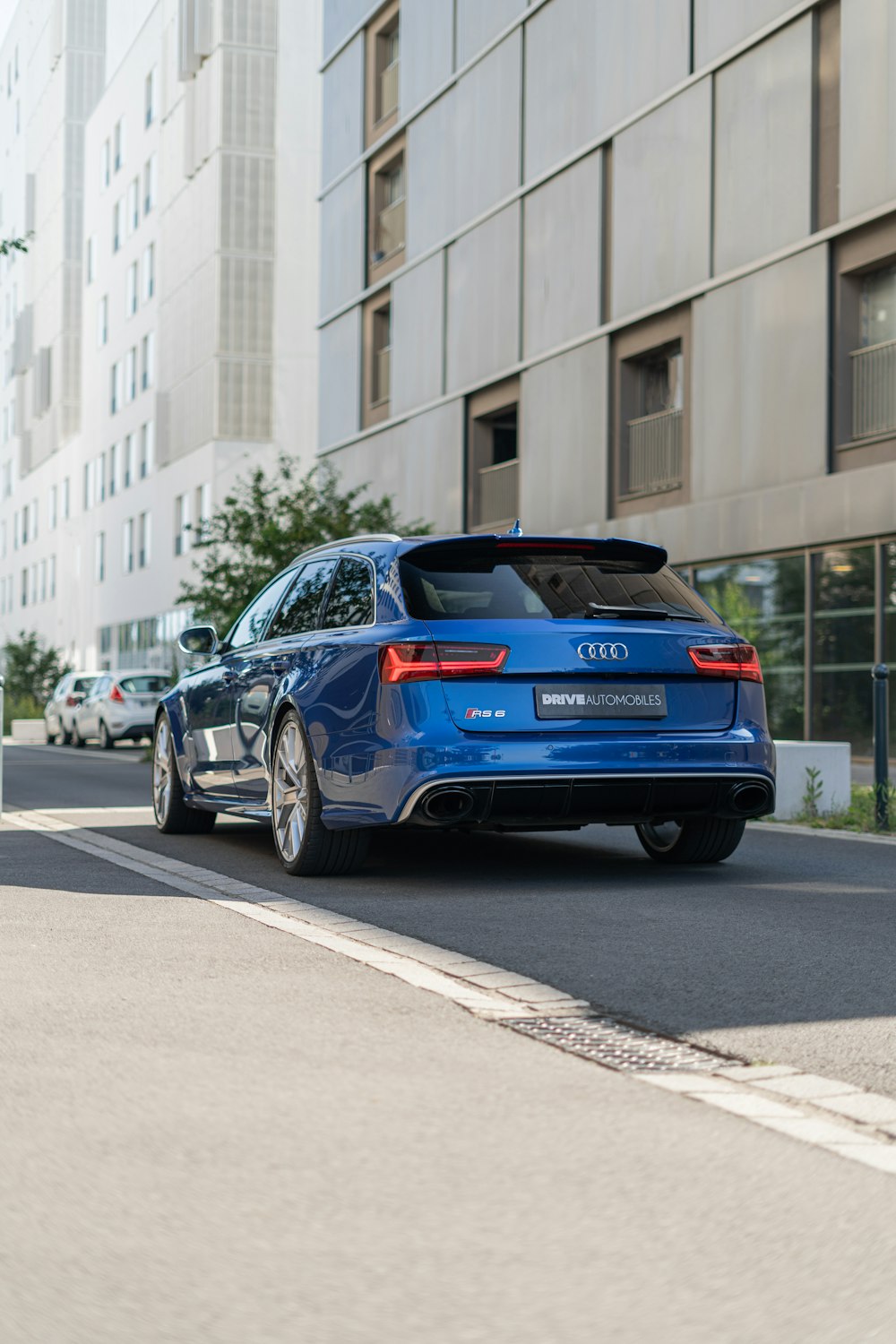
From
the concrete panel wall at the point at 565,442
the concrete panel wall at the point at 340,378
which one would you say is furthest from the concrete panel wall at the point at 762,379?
the concrete panel wall at the point at 340,378

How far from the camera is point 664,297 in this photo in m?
26.1

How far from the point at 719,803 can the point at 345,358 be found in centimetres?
3166

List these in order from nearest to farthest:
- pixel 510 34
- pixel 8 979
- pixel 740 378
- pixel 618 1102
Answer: pixel 618 1102 < pixel 8 979 < pixel 740 378 < pixel 510 34

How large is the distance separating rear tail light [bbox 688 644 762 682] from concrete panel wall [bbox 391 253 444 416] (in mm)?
25662

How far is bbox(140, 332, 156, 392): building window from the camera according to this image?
62.4m

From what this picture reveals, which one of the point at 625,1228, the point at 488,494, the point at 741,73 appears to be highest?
the point at 741,73

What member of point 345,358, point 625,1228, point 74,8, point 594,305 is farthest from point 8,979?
point 74,8

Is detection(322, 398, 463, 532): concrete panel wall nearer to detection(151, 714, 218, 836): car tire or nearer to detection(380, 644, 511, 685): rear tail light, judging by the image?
detection(151, 714, 218, 836): car tire

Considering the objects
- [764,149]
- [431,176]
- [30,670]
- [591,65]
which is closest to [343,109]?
[431,176]

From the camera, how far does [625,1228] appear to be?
317cm

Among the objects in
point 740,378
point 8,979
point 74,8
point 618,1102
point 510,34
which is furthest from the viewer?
point 74,8

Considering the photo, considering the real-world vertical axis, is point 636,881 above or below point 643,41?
below

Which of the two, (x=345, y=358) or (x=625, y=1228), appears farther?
(x=345, y=358)

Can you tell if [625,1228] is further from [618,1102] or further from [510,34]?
[510,34]
